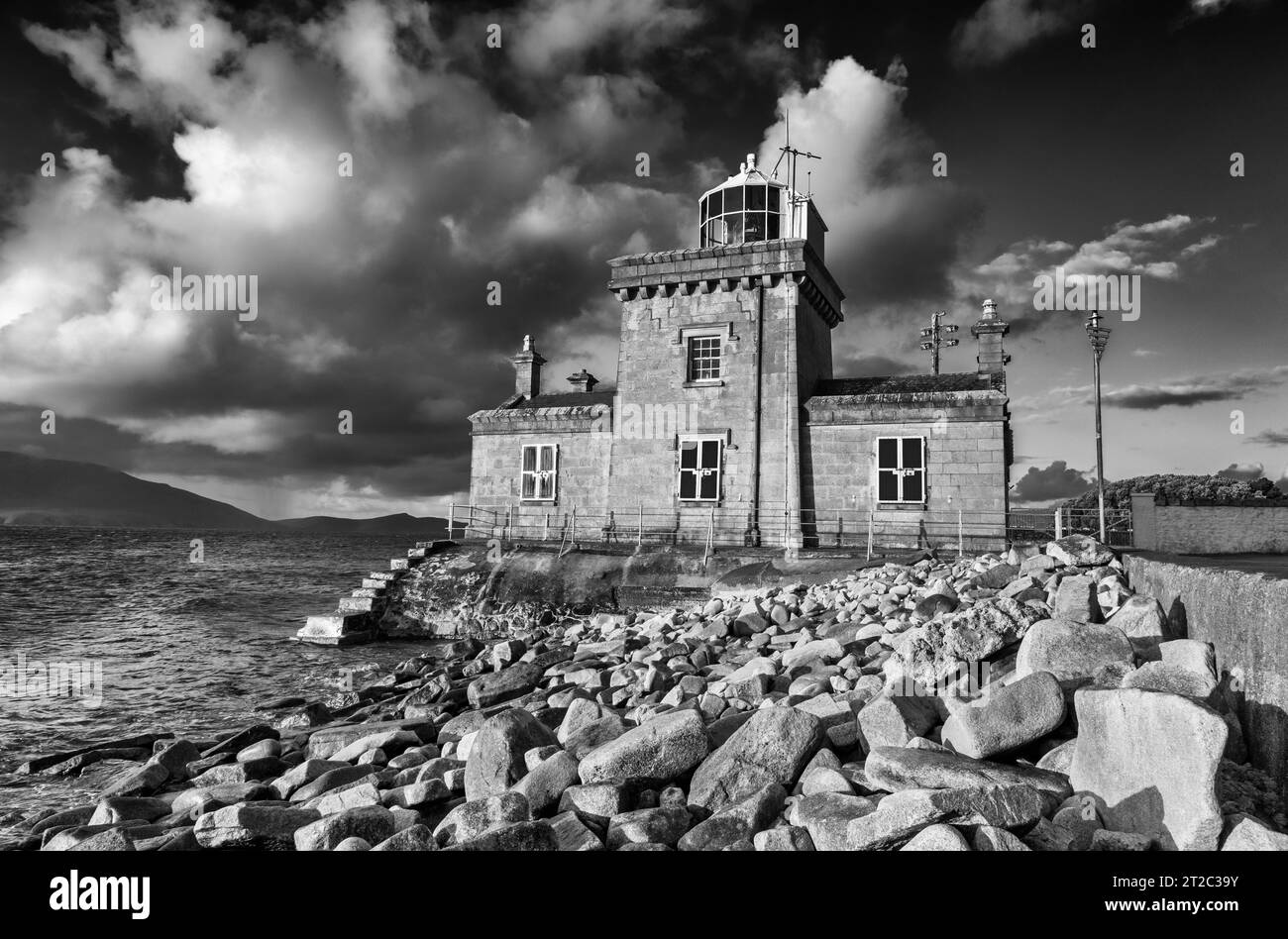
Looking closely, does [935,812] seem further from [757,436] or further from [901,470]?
[757,436]

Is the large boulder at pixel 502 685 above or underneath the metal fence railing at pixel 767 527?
underneath

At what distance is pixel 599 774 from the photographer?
14.5 ft

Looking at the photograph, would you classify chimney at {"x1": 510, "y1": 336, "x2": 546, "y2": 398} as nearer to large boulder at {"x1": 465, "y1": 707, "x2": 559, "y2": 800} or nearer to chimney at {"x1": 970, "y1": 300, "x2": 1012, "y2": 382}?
chimney at {"x1": 970, "y1": 300, "x2": 1012, "y2": 382}

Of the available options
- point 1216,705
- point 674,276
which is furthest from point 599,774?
point 674,276

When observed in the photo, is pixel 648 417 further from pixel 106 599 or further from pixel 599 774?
pixel 106 599

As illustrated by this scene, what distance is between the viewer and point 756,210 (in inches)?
803

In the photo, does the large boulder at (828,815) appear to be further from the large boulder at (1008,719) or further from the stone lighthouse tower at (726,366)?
the stone lighthouse tower at (726,366)

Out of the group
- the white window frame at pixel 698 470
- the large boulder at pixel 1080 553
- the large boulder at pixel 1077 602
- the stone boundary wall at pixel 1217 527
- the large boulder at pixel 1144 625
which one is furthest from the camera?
→ the white window frame at pixel 698 470

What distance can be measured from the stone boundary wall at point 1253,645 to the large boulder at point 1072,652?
1.67 feet

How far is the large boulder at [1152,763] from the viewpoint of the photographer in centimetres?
322

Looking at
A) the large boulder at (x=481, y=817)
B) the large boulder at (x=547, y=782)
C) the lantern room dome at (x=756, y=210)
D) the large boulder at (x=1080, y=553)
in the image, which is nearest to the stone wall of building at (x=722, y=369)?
the lantern room dome at (x=756, y=210)

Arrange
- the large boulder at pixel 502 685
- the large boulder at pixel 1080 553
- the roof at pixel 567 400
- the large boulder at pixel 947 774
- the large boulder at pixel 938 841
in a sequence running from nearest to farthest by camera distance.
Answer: the large boulder at pixel 938 841 → the large boulder at pixel 947 774 → the large boulder at pixel 1080 553 → the large boulder at pixel 502 685 → the roof at pixel 567 400

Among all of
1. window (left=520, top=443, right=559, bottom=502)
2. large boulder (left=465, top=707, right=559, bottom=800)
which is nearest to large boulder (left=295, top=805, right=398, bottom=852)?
large boulder (left=465, top=707, right=559, bottom=800)
